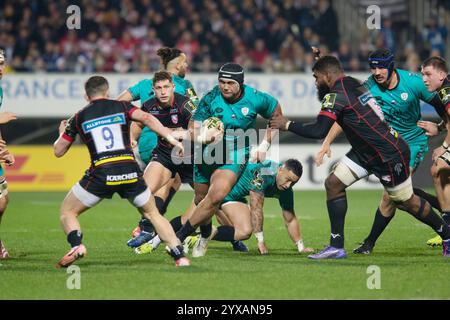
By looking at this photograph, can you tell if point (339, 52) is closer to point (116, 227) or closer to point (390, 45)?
point (390, 45)

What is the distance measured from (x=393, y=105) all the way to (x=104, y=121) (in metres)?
4.04

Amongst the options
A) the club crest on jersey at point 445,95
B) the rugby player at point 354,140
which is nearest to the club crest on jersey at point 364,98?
the rugby player at point 354,140

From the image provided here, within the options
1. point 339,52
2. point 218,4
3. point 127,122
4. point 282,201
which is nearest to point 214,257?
point 282,201

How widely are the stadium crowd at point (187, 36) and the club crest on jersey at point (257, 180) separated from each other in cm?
1267

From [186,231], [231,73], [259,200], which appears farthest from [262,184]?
[231,73]

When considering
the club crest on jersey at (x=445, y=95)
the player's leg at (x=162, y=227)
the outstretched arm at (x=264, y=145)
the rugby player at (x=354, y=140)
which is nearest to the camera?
the player's leg at (x=162, y=227)

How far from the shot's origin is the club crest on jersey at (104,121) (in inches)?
376

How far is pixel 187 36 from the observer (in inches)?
977

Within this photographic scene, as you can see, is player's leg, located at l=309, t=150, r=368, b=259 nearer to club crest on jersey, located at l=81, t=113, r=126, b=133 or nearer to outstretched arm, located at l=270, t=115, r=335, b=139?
outstretched arm, located at l=270, t=115, r=335, b=139

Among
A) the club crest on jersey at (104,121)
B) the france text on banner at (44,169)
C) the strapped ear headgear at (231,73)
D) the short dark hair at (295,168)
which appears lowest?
the france text on banner at (44,169)

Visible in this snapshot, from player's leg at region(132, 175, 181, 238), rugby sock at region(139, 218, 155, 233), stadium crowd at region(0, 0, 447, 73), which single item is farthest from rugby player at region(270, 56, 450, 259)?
→ stadium crowd at region(0, 0, 447, 73)

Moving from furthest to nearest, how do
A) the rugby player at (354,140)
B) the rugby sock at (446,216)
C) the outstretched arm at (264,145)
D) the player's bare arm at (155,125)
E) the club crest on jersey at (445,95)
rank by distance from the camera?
the rugby sock at (446,216), the club crest on jersey at (445,95), the outstretched arm at (264,145), the rugby player at (354,140), the player's bare arm at (155,125)

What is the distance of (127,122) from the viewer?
966 cm

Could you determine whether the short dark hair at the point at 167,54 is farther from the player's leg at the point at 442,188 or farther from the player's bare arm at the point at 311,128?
the player's leg at the point at 442,188
